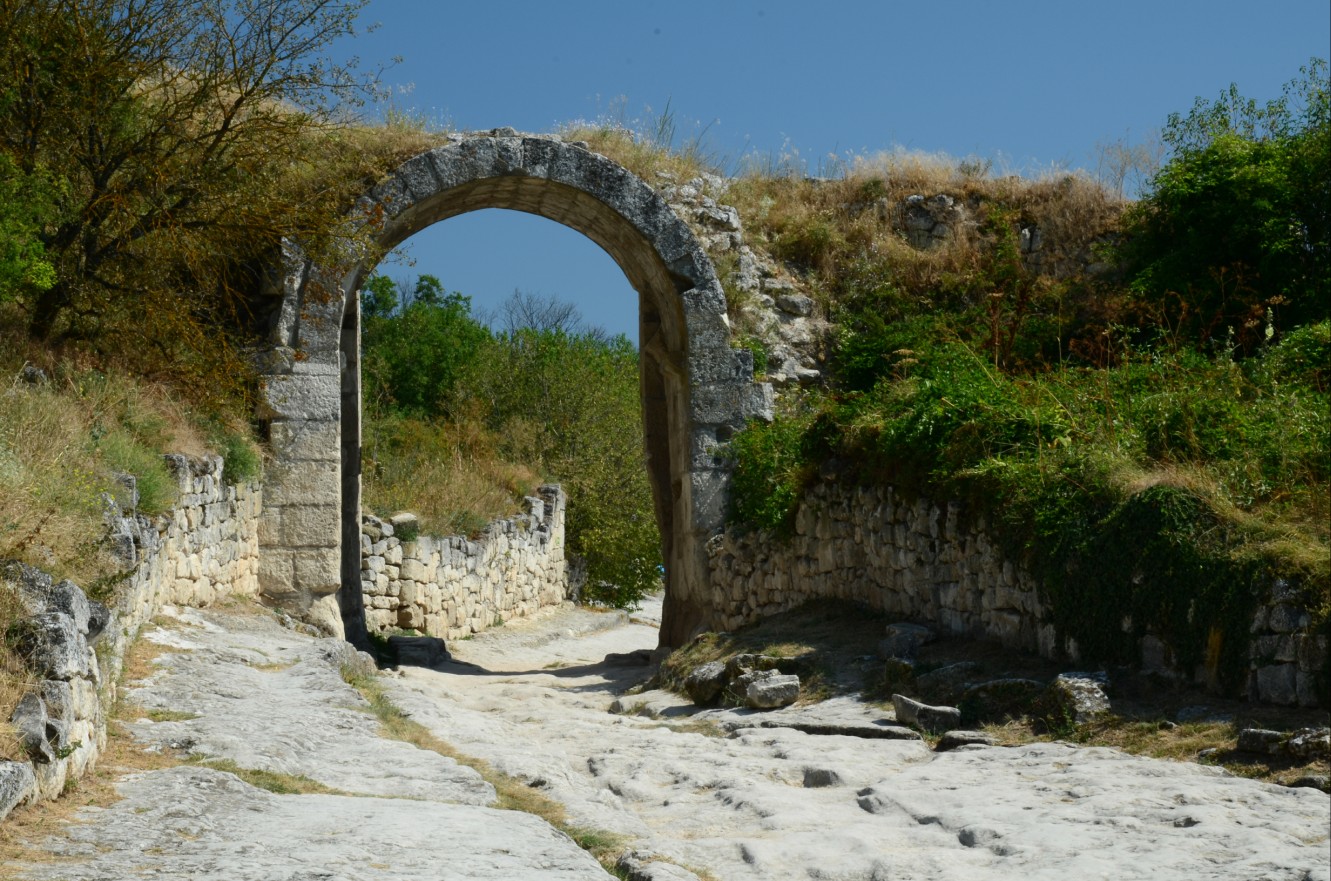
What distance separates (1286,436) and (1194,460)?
1.68 feet

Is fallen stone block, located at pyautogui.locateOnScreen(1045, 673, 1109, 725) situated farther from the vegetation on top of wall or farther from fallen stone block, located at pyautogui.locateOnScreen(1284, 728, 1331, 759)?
fallen stone block, located at pyautogui.locateOnScreen(1284, 728, 1331, 759)

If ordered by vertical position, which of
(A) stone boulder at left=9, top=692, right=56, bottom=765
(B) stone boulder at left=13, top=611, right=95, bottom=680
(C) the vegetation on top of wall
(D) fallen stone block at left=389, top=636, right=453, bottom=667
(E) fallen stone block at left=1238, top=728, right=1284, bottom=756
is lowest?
(D) fallen stone block at left=389, top=636, right=453, bottom=667

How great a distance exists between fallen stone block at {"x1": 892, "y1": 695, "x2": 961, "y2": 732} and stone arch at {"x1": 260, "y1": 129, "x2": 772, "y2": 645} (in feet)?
18.1

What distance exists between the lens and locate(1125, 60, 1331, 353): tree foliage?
11.5m

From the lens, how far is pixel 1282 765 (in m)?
5.90

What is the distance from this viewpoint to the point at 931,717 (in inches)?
299

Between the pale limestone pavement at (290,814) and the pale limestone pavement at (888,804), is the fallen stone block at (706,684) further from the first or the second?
the pale limestone pavement at (290,814)

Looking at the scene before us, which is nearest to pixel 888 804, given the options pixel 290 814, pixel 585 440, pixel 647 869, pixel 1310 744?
pixel 647 869

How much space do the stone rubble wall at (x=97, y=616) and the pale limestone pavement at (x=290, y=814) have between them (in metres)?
0.23

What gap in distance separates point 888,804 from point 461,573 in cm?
1314

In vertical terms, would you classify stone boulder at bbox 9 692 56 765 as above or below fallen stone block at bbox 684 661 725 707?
above

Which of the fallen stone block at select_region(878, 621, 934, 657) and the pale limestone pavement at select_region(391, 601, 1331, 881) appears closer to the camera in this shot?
the pale limestone pavement at select_region(391, 601, 1331, 881)

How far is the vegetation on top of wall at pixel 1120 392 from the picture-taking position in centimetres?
714

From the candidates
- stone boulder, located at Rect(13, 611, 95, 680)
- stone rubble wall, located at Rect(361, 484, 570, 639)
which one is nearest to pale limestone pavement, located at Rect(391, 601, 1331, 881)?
stone boulder, located at Rect(13, 611, 95, 680)
